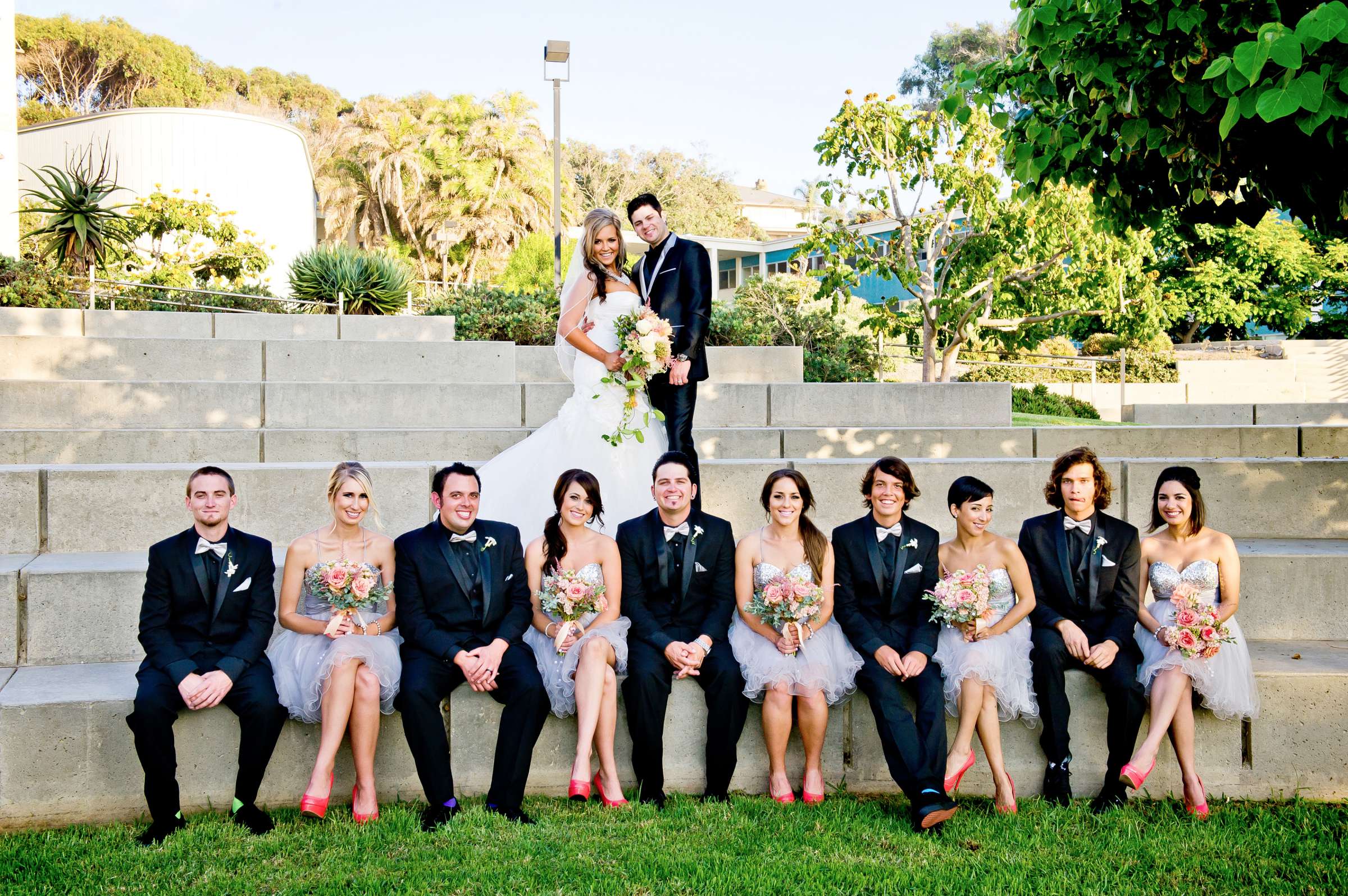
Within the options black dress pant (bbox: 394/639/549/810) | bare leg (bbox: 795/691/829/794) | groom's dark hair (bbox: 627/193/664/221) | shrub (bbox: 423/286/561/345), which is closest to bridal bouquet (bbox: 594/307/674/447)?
groom's dark hair (bbox: 627/193/664/221)

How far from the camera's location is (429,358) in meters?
10.5

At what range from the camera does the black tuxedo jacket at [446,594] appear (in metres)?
5.00

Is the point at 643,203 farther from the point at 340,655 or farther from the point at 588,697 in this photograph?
the point at 340,655

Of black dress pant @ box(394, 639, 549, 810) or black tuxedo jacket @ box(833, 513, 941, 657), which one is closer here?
black dress pant @ box(394, 639, 549, 810)

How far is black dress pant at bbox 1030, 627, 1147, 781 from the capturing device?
4.93m

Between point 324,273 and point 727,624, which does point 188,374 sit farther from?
point 727,624

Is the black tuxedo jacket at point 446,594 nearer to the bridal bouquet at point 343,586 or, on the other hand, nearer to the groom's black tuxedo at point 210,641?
the bridal bouquet at point 343,586

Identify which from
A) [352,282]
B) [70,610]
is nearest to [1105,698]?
[70,610]

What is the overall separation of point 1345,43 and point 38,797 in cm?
596

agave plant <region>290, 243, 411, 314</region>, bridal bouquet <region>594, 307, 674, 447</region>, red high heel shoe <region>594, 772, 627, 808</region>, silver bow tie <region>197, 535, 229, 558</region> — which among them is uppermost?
agave plant <region>290, 243, 411, 314</region>

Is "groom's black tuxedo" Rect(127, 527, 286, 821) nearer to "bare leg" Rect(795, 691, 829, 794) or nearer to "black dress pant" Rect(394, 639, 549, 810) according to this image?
"black dress pant" Rect(394, 639, 549, 810)

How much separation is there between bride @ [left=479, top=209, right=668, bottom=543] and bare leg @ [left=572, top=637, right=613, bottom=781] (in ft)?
3.78

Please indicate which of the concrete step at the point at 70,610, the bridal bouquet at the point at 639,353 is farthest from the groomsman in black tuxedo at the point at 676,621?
the concrete step at the point at 70,610

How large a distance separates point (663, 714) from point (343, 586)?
63.5 inches
